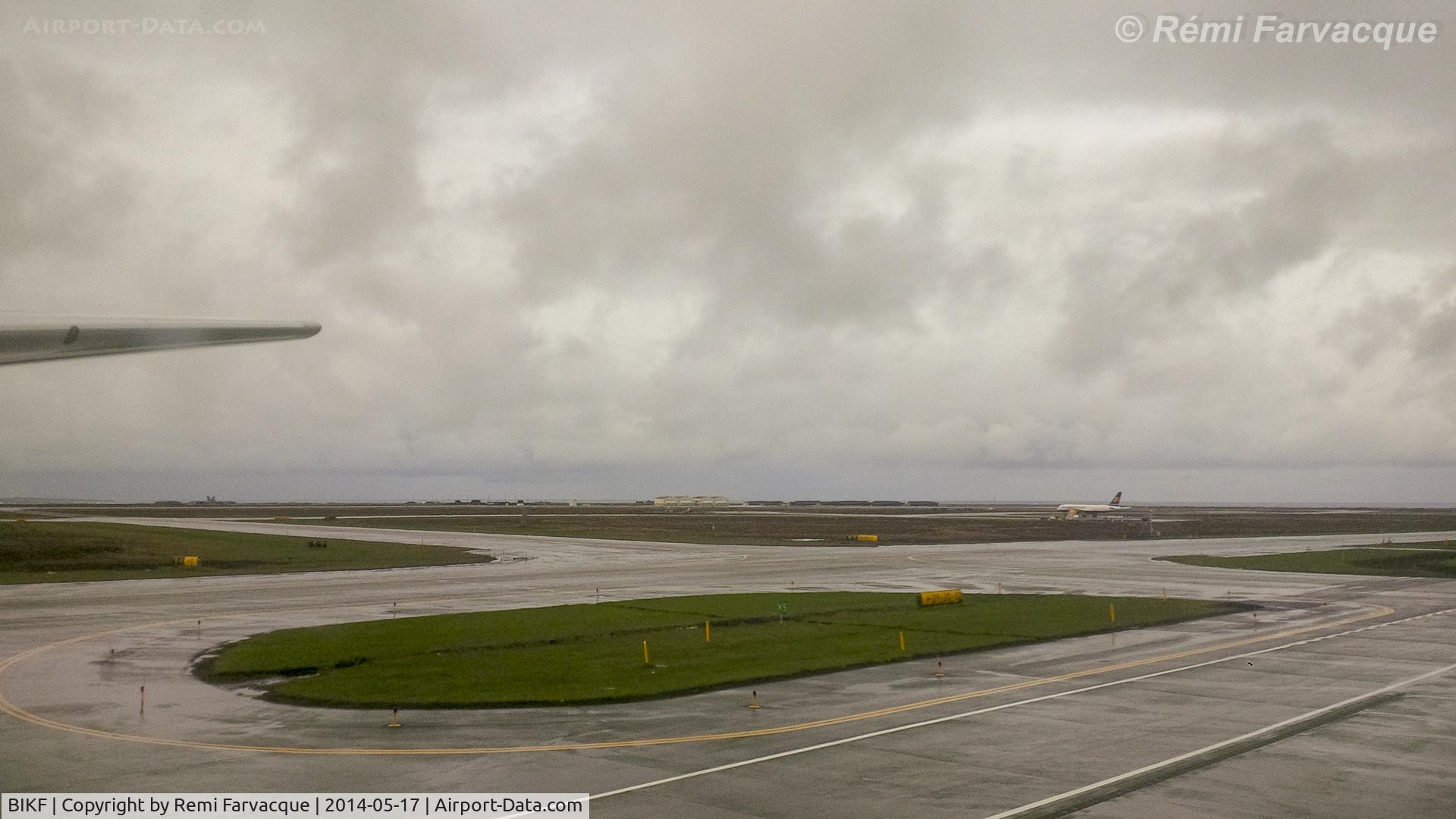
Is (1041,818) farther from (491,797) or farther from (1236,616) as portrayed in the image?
(1236,616)

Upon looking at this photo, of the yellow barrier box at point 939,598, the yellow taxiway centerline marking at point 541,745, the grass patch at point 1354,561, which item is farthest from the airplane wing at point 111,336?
the grass patch at point 1354,561

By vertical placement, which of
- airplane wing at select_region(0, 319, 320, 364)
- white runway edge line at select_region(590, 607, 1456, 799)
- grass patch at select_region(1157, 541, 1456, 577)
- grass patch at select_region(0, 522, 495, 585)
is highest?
airplane wing at select_region(0, 319, 320, 364)

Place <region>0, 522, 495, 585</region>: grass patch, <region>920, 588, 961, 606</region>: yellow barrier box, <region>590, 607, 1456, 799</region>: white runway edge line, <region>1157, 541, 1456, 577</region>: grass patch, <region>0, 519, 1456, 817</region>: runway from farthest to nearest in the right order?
<region>1157, 541, 1456, 577</region>: grass patch < <region>0, 522, 495, 585</region>: grass patch < <region>920, 588, 961, 606</region>: yellow barrier box < <region>590, 607, 1456, 799</region>: white runway edge line < <region>0, 519, 1456, 817</region>: runway

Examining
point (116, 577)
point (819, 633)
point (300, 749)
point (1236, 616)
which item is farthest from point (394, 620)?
point (1236, 616)

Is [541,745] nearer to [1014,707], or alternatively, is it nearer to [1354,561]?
[1014,707]

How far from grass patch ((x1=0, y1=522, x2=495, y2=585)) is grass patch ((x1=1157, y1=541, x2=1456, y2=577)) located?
63.1 m

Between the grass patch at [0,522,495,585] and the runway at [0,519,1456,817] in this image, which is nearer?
the runway at [0,519,1456,817]

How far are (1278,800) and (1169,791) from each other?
184cm

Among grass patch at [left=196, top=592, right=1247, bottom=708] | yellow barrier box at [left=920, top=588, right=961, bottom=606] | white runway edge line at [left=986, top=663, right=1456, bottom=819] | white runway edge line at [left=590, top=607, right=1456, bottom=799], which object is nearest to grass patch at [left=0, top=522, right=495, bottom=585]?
grass patch at [left=196, top=592, right=1247, bottom=708]

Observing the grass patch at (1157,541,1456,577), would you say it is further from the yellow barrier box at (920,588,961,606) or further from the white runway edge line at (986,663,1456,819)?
the white runway edge line at (986,663,1456,819)

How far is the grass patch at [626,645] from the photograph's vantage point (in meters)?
28.2

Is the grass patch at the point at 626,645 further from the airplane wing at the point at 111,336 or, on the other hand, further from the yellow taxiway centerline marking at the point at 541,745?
the airplane wing at the point at 111,336

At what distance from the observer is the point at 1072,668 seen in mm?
31812

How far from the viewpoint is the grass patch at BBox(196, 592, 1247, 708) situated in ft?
92.7
